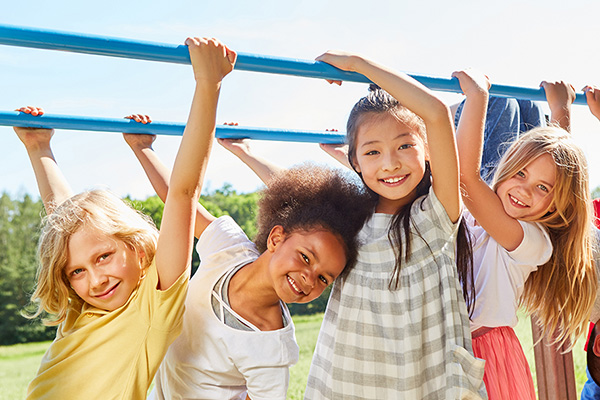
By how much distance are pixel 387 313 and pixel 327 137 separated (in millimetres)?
851

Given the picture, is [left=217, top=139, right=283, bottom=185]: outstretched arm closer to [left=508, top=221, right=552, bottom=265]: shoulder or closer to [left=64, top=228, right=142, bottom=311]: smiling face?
[left=64, top=228, right=142, bottom=311]: smiling face

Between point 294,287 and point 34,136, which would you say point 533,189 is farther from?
point 34,136

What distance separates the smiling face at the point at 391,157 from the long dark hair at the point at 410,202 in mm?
28

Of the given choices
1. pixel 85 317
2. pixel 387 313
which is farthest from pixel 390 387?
pixel 85 317

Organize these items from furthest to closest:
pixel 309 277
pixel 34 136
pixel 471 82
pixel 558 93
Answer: pixel 558 93 < pixel 34 136 < pixel 471 82 < pixel 309 277

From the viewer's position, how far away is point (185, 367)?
A: 1.80 metres

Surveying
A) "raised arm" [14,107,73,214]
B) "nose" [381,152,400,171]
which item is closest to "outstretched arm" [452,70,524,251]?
"nose" [381,152,400,171]

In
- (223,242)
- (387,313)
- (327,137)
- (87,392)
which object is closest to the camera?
(87,392)

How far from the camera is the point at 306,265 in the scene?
5.51 feet

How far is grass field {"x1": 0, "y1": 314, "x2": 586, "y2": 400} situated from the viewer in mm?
8570

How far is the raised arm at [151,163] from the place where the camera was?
1925 mm

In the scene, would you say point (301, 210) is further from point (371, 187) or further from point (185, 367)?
point (185, 367)

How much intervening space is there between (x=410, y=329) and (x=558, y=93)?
3.48 feet

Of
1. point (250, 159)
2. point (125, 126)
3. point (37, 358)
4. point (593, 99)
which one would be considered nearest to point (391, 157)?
point (250, 159)
